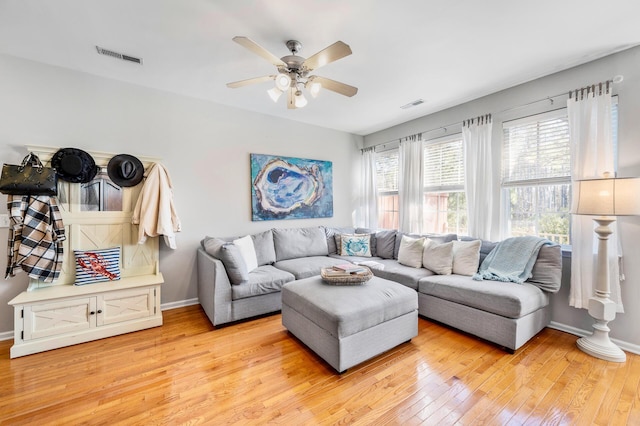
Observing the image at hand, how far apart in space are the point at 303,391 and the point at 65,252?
8.75 feet

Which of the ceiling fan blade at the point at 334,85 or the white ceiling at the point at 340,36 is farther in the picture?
the ceiling fan blade at the point at 334,85

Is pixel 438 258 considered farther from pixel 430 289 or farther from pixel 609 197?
pixel 609 197

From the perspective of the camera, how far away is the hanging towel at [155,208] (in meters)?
2.85

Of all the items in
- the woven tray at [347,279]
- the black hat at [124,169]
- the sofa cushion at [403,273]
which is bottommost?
the sofa cushion at [403,273]

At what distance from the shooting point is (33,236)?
234cm

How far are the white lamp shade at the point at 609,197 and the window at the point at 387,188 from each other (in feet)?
8.09

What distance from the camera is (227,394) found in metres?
1.78

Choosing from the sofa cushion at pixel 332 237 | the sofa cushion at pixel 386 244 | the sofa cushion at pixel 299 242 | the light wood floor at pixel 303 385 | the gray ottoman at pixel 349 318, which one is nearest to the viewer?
the light wood floor at pixel 303 385

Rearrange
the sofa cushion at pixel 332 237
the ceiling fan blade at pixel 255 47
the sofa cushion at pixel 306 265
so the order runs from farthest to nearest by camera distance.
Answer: the sofa cushion at pixel 332 237 → the sofa cushion at pixel 306 265 → the ceiling fan blade at pixel 255 47

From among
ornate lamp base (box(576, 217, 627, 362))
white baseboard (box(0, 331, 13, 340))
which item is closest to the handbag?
white baseboard (box(0, 331, 13, 340))

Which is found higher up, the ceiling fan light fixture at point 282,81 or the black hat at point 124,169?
the ceiling fan light fixture at point 282,81

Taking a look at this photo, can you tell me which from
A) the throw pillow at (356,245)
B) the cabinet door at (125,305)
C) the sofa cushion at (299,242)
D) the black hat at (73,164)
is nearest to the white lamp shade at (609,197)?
the throw pillow at (356,245)

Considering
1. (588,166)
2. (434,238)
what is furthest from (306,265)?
(588,166)

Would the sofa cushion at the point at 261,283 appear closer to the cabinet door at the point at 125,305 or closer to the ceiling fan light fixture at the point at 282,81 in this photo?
the cabinet door at the point at 125,305
